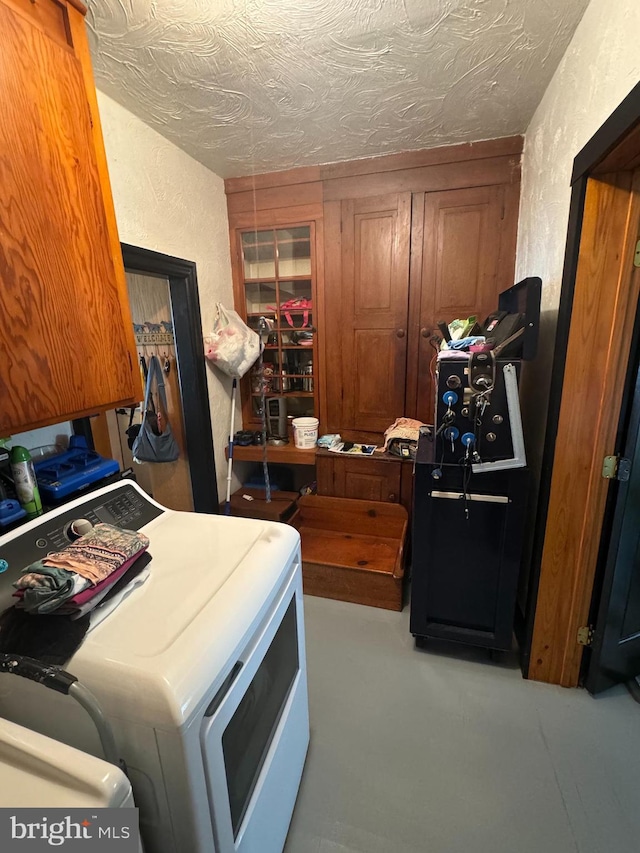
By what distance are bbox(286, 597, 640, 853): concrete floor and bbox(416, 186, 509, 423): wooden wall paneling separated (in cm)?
172

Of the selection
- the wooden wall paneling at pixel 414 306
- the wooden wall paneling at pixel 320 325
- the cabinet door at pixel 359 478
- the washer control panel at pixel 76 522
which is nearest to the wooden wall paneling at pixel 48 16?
the washer control panel at pixel 76 522

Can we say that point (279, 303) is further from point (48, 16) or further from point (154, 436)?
point (48, 16)

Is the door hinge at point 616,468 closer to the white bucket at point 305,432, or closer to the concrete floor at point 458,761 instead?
the concrete floor at point 458,761

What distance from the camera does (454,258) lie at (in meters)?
2.24

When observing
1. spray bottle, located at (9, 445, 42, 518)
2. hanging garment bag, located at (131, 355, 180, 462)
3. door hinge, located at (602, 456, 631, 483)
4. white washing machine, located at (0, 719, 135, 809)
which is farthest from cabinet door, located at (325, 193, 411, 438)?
white washing machine, located at (0, 719, 135, 809)

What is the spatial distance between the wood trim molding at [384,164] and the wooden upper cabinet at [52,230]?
4.83 feet

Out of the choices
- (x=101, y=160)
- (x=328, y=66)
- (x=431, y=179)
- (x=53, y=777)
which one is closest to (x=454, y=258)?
(x=431, y=179)

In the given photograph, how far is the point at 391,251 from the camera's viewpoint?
7.61ft

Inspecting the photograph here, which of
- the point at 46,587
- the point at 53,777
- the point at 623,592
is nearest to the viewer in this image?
the point at 53,777

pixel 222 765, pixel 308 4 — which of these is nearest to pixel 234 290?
pixel 308 4

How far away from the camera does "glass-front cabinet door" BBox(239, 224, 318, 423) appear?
257 cm

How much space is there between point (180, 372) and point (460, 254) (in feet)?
6.09

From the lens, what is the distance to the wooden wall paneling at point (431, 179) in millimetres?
2074

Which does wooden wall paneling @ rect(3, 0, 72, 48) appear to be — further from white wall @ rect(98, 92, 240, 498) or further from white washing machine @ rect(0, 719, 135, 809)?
white washing machine @ rect(0, 719, 135, 809)
